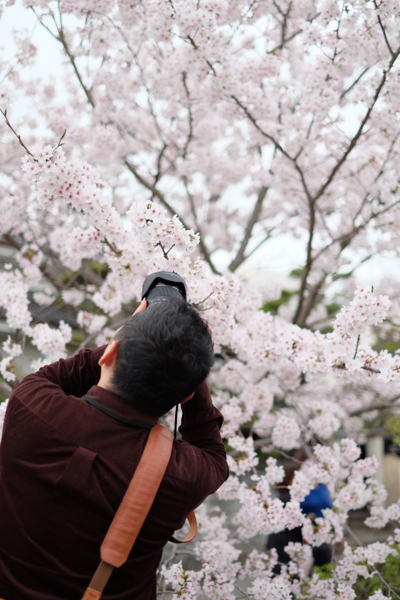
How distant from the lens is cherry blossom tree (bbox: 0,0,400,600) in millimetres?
1975

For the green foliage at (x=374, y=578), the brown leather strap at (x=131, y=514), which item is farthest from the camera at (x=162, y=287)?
the green foliage at (x=374, y=578)

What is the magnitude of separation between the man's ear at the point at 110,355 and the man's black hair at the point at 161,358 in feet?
0.05

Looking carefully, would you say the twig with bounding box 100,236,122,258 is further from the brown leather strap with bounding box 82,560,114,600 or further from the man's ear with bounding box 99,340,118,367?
the brown leather strap with bounding box 82,560,114,600

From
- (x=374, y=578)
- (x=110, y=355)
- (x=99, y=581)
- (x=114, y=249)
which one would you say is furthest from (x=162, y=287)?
(x=374, y=578)

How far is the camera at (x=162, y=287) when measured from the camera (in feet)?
4.14

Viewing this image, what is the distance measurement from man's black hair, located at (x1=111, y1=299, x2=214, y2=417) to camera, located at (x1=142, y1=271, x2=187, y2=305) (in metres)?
0.20

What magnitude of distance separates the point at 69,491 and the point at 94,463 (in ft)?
0.29

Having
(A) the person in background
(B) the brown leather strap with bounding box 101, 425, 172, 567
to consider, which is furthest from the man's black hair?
(A) the person in background

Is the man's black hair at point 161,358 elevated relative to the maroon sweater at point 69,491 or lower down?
elevated

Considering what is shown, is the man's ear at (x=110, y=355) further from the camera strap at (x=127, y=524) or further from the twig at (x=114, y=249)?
the twig at (x=114, y=249)

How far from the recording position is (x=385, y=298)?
5.77ft

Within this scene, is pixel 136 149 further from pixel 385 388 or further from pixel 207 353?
pixel 207 353

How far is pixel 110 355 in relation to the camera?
1041 millimetres

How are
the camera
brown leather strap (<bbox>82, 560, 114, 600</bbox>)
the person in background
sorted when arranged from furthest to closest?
the person in background, the camera, brown leather strap (<bbox>82, 560, 114, 600</bbox>)
